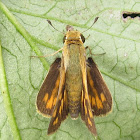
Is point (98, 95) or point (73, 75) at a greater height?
point (73, 75)

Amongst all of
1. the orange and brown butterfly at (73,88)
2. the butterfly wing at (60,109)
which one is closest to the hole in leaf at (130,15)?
the orange and brown butterfly at (73,88)

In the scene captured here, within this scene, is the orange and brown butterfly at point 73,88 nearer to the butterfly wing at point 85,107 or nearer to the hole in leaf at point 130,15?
the butterfly wing at point 85,107

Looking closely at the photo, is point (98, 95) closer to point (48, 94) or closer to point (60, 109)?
point (60, 109)

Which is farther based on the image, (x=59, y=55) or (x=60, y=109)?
(x=59, y=55)

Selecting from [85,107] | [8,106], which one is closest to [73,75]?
[85,107]

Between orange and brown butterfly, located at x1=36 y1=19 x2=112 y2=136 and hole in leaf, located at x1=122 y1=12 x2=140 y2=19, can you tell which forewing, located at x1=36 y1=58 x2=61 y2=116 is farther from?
hole in leaf, located at x1=122 y1=12 x2=140 y2=19

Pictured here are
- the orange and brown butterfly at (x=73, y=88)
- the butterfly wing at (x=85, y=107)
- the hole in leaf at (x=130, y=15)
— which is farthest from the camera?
the hole in leaf at (x=130, y=15)
